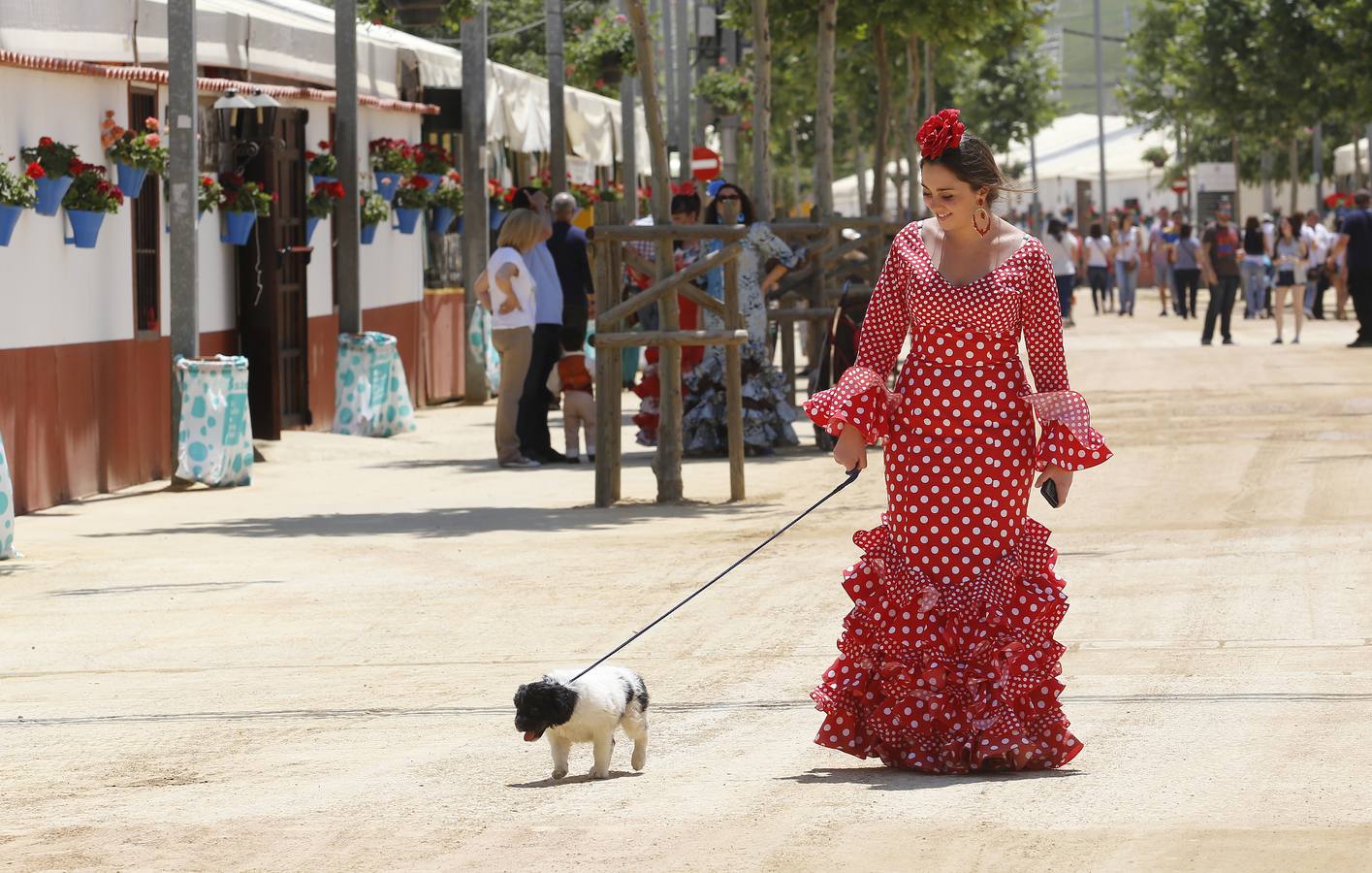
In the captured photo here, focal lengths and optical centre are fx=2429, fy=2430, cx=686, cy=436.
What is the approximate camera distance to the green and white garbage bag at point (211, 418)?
15500 millimetres

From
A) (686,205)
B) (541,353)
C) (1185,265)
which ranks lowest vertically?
(541,353)

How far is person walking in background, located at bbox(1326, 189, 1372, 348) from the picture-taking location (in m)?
28.7

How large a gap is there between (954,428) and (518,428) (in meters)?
10.6

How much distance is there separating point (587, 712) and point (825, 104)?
674 inches

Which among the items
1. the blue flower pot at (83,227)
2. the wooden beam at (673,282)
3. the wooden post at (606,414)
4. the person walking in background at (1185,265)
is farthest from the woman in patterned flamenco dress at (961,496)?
the person walking in background at (1185,265)

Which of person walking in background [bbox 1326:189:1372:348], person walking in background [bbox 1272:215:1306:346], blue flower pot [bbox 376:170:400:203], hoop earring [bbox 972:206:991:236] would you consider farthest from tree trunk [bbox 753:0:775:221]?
Answer: hoop earring [bbox 972:206:991:236]

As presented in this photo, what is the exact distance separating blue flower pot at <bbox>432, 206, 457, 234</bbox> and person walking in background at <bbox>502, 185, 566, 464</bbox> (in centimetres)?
809

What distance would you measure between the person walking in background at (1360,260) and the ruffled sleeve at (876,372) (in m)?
23.1

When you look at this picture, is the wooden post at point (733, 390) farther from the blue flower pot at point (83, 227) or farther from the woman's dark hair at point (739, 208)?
the blue flower pot at point (83, 227)

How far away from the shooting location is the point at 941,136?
628 cm

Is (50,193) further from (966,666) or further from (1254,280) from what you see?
(1254,280)

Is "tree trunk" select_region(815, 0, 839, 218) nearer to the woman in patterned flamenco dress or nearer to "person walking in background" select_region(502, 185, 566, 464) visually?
"person walking in background" select_region(502, 185, 566, 464)

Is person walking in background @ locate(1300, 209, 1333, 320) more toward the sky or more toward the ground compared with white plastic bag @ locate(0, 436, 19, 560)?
more toward the sky

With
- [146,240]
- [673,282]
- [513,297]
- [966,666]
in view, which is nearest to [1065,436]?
[966,666]
